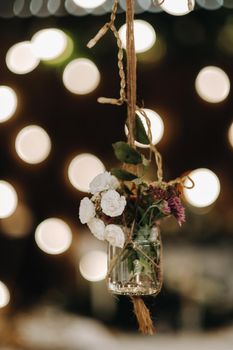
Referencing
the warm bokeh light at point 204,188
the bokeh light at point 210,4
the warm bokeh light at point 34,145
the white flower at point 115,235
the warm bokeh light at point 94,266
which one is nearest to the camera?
the white flower at point 115,235

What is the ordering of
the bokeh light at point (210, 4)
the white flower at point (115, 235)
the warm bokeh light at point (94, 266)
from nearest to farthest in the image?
the white flower at point (115, 235)
the bokeh light at point (210, 4)
the warm bokeh light at point (94, 266)

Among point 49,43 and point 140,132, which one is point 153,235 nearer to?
point 140,132

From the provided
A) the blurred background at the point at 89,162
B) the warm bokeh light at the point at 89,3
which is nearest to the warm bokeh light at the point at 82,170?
the blurred background at the point at 89,162

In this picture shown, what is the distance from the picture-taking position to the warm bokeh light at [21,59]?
3.19m

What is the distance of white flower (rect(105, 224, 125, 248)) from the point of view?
1.35 meters

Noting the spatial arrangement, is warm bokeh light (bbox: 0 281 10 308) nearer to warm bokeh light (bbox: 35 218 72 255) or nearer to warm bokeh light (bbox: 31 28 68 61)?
warm bokeh light (bbox: 35 218 72 255)

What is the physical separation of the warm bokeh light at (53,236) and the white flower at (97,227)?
6.27 ft

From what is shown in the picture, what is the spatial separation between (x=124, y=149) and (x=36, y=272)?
2.13m

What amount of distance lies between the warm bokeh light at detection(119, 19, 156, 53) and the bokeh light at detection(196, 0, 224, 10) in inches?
10.1

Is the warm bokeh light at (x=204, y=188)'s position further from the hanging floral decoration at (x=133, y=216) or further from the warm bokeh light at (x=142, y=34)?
the hanging floral decoration at (x=133, y=216)

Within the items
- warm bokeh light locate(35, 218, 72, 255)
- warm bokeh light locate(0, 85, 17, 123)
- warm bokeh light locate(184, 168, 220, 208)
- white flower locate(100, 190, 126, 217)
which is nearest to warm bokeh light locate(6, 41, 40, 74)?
warm bokeh light locate(0, 85, 17, 123)

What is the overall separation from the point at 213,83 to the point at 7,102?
98 centimetres

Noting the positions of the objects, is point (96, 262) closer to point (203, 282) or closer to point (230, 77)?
point (203, 282)

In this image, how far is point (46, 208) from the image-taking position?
11.1 ft
